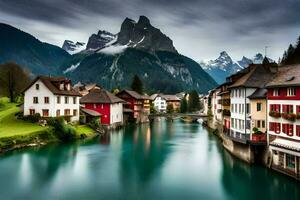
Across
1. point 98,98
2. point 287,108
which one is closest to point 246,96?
point 287,108

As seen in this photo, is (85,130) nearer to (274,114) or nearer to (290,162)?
(274,114)

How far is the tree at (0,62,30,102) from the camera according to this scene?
309ft

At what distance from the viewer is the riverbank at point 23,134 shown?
54688 millimetres

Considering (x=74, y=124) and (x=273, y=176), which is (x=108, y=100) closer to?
(x=74, y=124)

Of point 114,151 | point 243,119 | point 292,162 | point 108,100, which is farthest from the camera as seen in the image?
point 108,100

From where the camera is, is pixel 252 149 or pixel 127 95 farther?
pixel 127 95

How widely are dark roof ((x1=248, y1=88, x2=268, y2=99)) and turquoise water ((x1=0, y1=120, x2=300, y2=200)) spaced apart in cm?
873

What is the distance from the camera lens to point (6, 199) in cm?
3016

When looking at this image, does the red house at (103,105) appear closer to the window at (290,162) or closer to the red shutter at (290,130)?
the red shutter at (290,130)

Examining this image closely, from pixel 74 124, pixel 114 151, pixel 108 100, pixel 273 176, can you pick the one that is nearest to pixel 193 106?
pixel 108 100

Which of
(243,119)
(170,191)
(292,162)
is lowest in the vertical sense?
(170,191)

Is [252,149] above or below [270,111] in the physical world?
below

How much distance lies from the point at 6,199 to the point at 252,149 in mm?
28767

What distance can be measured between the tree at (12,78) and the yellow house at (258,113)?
69438 mm
